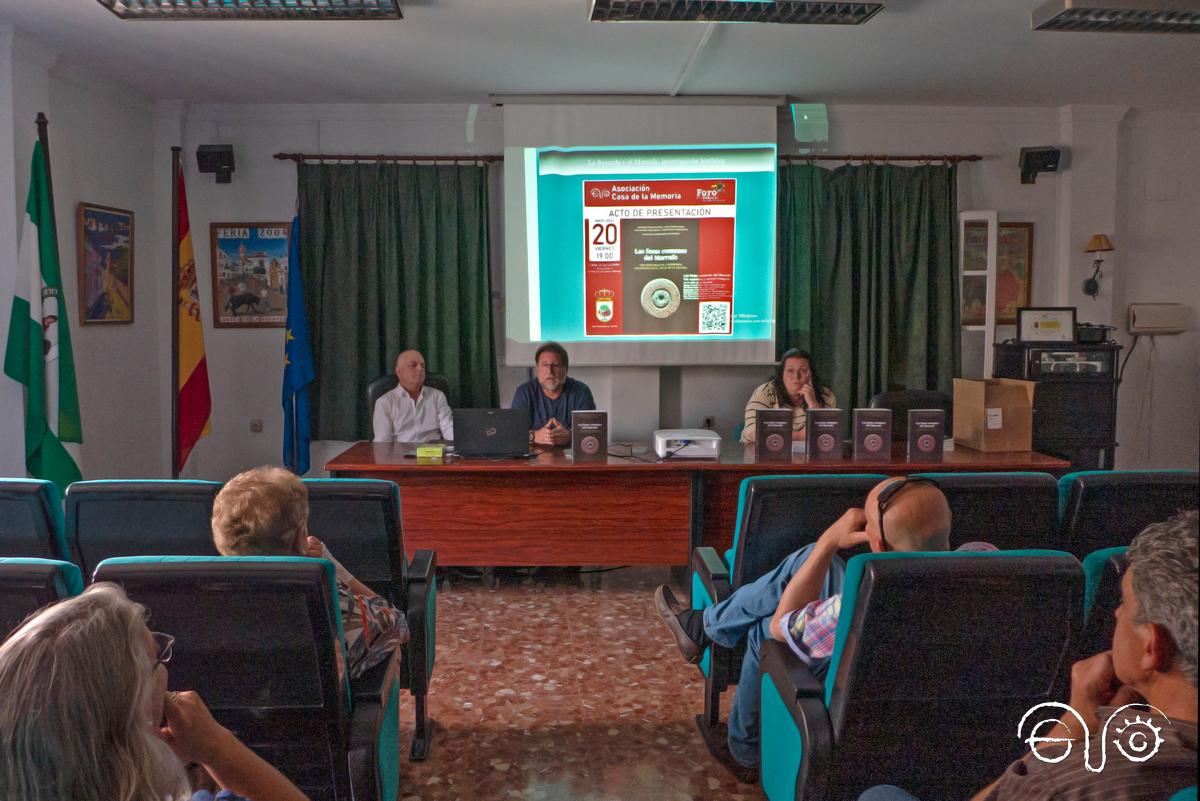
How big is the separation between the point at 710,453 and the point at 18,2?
347 centimetres

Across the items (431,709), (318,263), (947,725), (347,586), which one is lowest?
(431,709)

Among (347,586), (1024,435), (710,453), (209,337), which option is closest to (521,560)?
(710,453)

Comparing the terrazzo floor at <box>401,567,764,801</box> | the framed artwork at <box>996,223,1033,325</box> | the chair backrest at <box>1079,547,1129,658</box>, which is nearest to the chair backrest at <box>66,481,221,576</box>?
the terrazzo floor at <box>401,567,764,801</box>

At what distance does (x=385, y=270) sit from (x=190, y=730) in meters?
4.69

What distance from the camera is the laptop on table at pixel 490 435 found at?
394cm

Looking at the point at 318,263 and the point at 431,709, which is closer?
the point at 431,709

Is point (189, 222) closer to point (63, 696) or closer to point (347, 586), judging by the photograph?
point (347, 586)

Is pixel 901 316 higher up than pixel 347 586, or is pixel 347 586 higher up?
pixel 901 316

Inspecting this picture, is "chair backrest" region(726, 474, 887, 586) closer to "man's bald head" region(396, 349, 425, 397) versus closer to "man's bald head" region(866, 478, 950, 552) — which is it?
"man's bald head" region(866, 478, 950, 552)

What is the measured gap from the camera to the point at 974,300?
19.0 feet

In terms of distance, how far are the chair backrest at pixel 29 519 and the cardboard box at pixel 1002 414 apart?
3.59 meters

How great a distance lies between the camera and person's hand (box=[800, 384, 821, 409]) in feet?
15.2

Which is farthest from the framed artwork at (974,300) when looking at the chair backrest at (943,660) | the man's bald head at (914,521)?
the chair backrest at (943,660)

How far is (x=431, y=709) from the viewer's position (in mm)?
2887
